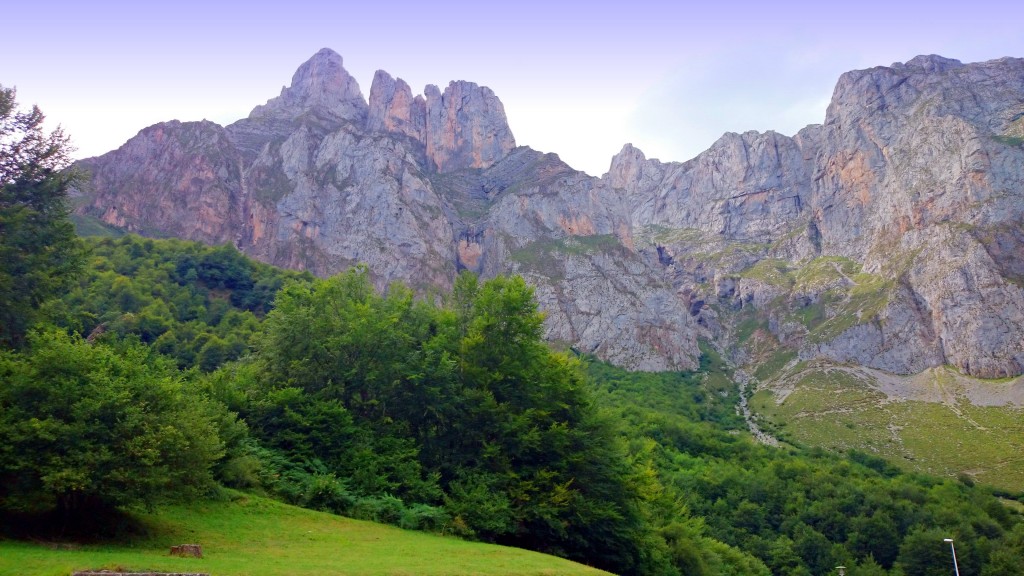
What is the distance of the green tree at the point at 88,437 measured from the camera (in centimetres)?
2025

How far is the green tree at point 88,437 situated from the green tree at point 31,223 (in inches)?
369

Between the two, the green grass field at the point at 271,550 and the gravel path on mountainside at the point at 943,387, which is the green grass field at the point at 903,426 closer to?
the gravel path on mountainside at the point at 943,387

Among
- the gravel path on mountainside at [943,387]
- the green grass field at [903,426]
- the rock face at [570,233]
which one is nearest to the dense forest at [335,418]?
the green grass field at [903,426]

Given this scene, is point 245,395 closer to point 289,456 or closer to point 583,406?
point 289,456

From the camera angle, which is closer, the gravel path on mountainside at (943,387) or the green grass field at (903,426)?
the green grass field at (903,426)

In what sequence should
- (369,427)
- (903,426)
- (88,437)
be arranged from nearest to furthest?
(88,437)
(369,427)
(903,426)

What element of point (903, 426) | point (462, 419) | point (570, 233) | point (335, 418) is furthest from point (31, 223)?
point (570, 233)

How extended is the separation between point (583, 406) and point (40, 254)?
2937cm

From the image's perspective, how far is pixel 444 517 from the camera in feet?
97.5

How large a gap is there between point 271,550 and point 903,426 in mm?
136174

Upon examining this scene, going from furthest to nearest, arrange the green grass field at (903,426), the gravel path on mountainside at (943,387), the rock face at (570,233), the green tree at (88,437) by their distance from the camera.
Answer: the rock face at (570,233) → the gravel path on mountainside at (943,387) → the green grass field at (903,426) → the green tree at (88,437)

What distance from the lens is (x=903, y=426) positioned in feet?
422

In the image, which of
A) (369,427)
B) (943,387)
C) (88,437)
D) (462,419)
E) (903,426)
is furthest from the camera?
(943,387)

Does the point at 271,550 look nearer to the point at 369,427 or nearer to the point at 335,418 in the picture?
the point at 335,418
